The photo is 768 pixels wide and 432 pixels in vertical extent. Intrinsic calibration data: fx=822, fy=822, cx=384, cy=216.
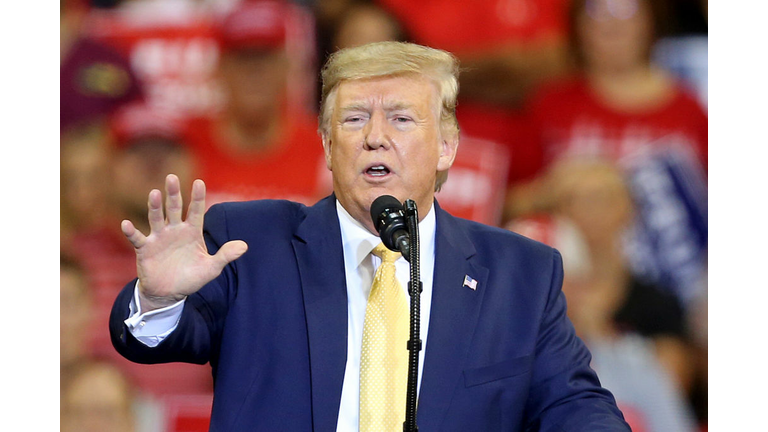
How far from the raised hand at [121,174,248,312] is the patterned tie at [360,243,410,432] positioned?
0.34 m

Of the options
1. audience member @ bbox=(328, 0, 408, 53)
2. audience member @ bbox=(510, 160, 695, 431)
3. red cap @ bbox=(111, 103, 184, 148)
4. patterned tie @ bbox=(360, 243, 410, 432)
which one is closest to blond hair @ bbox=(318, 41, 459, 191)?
patterned tie @ bbox=(360, 243, 410, 432)

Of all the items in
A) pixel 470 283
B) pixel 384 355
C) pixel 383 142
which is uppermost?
pixel 383 142

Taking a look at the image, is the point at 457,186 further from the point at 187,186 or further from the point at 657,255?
the point at 187,186

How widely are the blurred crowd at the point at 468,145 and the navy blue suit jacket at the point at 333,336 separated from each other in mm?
1822

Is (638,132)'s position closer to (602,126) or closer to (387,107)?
(602,126)

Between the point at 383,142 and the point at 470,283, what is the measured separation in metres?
0.39

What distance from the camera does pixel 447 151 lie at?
2.18 meters

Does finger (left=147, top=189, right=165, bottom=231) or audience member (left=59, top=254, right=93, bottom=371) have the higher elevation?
finger (left=147, top=189, right=165, bottom=231)

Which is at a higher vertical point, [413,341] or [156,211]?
[156,211]

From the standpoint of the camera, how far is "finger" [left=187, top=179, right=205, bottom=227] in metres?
1.61

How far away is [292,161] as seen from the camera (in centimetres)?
384

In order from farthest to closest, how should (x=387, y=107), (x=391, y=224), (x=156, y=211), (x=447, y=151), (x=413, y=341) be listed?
(x=447, y=151)
(x=387, y=107)
(x=156, y=211)
(x=391, y=224)
(x=413, y=341)

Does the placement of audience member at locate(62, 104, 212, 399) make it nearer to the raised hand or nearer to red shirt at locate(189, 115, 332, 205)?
red shirt at locate(189, 115, 332, 205)

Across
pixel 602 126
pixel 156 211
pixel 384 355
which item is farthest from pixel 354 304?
pixel 602 126
